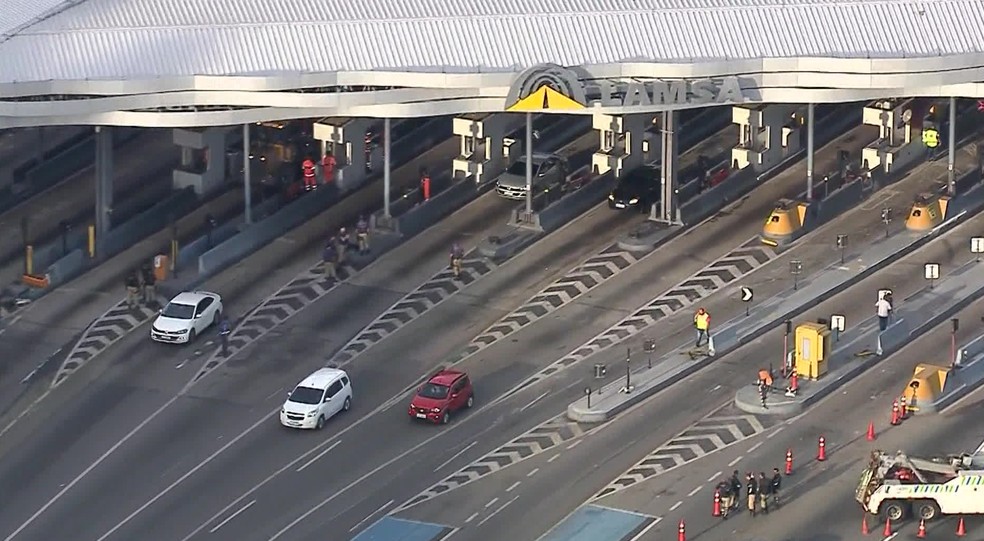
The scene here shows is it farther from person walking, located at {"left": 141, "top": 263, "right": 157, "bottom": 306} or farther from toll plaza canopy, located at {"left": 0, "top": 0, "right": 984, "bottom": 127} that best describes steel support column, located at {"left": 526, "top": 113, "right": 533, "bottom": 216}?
person walking, located at {"left": 141, "top": 263, "right": 157, "bottom": 306}

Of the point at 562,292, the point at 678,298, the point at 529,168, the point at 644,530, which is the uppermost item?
the point at 529,168

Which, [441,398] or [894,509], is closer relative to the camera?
[894,509]

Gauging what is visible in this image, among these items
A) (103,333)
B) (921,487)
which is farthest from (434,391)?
Result: (921,487)

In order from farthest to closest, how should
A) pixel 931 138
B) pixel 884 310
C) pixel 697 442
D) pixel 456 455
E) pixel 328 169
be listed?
pixel 328 169 < pixel 931 138 < pixel 884 310 < pixel 456 455 < pixel 697 442

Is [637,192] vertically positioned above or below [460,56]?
below

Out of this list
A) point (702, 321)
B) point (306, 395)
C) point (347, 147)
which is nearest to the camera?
point (306, 395)

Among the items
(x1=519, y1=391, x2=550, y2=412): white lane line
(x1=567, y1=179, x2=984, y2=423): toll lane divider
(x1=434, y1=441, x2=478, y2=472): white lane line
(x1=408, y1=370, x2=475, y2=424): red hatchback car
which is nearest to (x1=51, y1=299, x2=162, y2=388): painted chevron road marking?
(x1=408, y1=370, x2=475, y2=424): red hatchback car

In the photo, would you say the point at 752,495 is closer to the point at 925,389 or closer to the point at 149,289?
the point at 925,389

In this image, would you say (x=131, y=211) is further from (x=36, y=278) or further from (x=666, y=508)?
(x=666, y=508)
